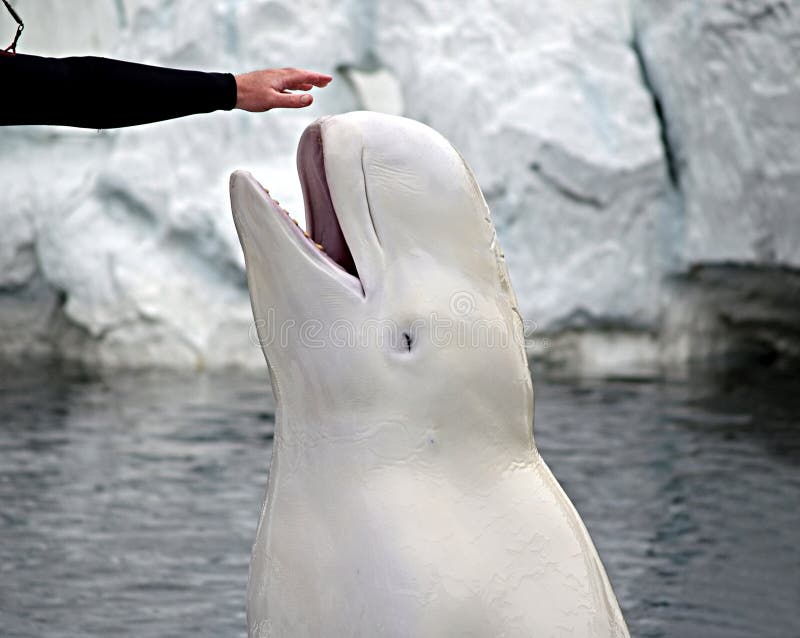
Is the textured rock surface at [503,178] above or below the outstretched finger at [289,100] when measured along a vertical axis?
below

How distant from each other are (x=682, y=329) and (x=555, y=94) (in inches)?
116

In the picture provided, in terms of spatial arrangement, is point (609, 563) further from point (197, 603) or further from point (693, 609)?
point (197, 603)

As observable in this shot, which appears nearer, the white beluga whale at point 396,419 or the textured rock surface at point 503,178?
the white beluga whale at point 396,419

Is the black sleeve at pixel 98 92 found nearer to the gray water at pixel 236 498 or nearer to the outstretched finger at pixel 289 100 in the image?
the outstretched finger at pixel 289 100

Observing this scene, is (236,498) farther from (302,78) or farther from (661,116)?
(661,116)

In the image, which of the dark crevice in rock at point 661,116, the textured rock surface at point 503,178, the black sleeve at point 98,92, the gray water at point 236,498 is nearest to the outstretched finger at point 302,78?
the black sleeve at point 98,92

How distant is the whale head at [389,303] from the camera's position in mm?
2770

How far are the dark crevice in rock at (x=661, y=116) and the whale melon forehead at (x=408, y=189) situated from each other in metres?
11.1

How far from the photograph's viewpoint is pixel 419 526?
272 cm

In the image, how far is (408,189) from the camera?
9.26 ft

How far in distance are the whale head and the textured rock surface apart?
998 centimetres

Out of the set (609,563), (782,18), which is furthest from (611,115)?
(609,563)

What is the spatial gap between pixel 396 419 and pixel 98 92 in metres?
1.05

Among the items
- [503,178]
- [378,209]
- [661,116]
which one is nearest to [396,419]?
[378,209]
